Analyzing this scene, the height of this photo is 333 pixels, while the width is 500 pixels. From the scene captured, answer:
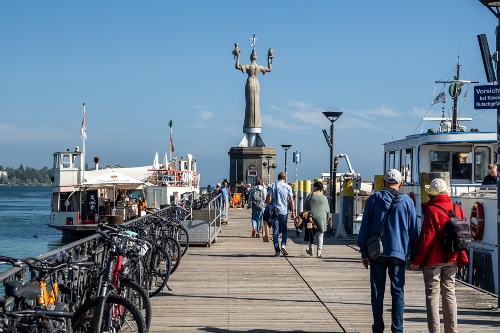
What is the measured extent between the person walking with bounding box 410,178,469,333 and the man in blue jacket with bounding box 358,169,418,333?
139mm

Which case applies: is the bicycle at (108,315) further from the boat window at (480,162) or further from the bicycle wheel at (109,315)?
the boat window at (480,162)

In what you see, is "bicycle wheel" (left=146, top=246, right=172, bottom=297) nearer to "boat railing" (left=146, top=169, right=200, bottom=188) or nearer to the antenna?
the antenna

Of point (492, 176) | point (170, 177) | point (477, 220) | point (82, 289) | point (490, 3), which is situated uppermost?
point (490, 3)

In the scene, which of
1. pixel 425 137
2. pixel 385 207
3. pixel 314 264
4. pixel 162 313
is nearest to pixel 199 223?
pixel 314 264

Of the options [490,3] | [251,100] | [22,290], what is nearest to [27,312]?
[22,290]

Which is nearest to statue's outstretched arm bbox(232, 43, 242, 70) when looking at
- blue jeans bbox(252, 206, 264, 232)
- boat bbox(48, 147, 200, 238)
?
boat bbox(48, 147, 200, 238)

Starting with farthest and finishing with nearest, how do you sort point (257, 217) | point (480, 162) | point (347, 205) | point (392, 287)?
point (347, 205)
point (257, 217)
point (480, 162)
point (392, 287)

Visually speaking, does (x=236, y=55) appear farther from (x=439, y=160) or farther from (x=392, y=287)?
(x=392, y=287)

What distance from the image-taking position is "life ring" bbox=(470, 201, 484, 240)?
17891mm

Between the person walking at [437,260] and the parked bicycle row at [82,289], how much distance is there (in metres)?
2.83

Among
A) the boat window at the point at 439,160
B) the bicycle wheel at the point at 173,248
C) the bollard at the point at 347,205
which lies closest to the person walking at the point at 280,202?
the bicycle wheel at the point at 173,248

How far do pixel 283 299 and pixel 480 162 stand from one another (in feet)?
38.5

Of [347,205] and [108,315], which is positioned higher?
[347,205]

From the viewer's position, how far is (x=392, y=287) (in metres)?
8.89
